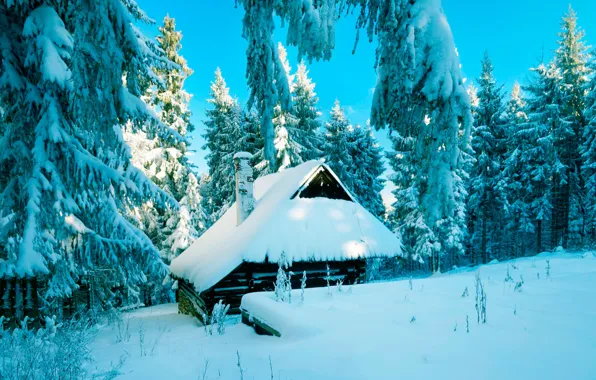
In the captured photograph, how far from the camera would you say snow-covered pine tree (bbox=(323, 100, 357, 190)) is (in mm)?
22922

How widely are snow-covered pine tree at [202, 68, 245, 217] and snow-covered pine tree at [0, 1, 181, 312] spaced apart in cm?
1555

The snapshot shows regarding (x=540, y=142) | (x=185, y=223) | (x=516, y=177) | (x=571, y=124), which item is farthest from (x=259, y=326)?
(x=571, y=124)

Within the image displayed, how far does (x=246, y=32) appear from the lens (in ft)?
10.6

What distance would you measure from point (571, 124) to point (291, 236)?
76.8 ft

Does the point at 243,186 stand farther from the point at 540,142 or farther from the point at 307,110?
Answer: the point at 540,142

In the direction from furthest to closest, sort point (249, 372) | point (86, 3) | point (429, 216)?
point (86, 3)
point (429, 216)
point (249, 372)

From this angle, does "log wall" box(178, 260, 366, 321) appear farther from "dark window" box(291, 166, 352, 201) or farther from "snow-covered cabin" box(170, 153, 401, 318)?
"dark window" box(291, 166, 352, 201)

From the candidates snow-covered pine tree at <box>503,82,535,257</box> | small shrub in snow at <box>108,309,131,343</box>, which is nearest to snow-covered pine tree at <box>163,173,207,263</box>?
small shrub in snow at <box>108,309,131,343</box>

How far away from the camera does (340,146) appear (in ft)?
77.0

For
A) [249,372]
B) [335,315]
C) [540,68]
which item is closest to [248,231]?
[335,315]

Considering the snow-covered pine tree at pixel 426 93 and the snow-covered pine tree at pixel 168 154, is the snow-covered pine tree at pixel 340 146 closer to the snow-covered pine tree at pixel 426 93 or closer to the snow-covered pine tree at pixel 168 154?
the snow-covered pine tree at pixel 168 154

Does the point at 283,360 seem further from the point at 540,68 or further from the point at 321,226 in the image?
the point at 540,68

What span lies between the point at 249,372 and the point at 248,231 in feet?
27.1

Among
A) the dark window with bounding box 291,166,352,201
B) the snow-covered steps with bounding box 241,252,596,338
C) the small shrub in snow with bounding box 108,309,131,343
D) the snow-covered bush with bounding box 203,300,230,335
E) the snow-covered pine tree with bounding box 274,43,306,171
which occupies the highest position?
the snow-covered pine tree with bounding box 274,43,306,171
